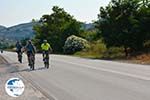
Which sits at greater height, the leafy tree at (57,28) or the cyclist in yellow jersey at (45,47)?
the leafy tree at (57,28)

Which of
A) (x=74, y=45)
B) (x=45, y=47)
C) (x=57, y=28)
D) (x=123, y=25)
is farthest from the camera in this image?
(x=57, y=28)

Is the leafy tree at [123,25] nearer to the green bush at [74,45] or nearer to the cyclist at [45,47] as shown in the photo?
the cyclist at [45,47]

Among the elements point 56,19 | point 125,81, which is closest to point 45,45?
point 125,81

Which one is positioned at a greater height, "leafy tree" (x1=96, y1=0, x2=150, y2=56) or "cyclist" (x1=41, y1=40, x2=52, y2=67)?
"leafy tree" (x1=96, y1=0, x2=150, y2=56)

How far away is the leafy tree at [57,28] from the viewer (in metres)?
83.9

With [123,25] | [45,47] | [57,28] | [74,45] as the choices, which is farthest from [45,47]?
[57,28]

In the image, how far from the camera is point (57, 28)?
9294 cm

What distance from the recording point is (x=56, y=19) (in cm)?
9888

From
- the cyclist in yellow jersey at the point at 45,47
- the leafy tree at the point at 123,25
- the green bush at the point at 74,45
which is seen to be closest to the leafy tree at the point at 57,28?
the green bush at the point at 74,45

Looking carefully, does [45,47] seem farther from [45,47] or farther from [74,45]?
[74,45]

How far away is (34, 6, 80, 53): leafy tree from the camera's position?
8394 centimetres

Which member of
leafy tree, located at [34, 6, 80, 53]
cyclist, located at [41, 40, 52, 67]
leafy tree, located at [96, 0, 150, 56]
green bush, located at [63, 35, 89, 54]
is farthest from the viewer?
leafy tree, located at [34, 6, 80, 53]

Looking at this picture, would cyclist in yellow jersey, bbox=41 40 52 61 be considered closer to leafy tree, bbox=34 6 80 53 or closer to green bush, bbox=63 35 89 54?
green bush, bbox=63 35 89 54

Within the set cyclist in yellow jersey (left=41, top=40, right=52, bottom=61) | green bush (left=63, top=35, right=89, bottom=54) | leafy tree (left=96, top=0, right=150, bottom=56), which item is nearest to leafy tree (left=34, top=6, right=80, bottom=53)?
green bush (left=63, top=35, right=89, bottom=54)
